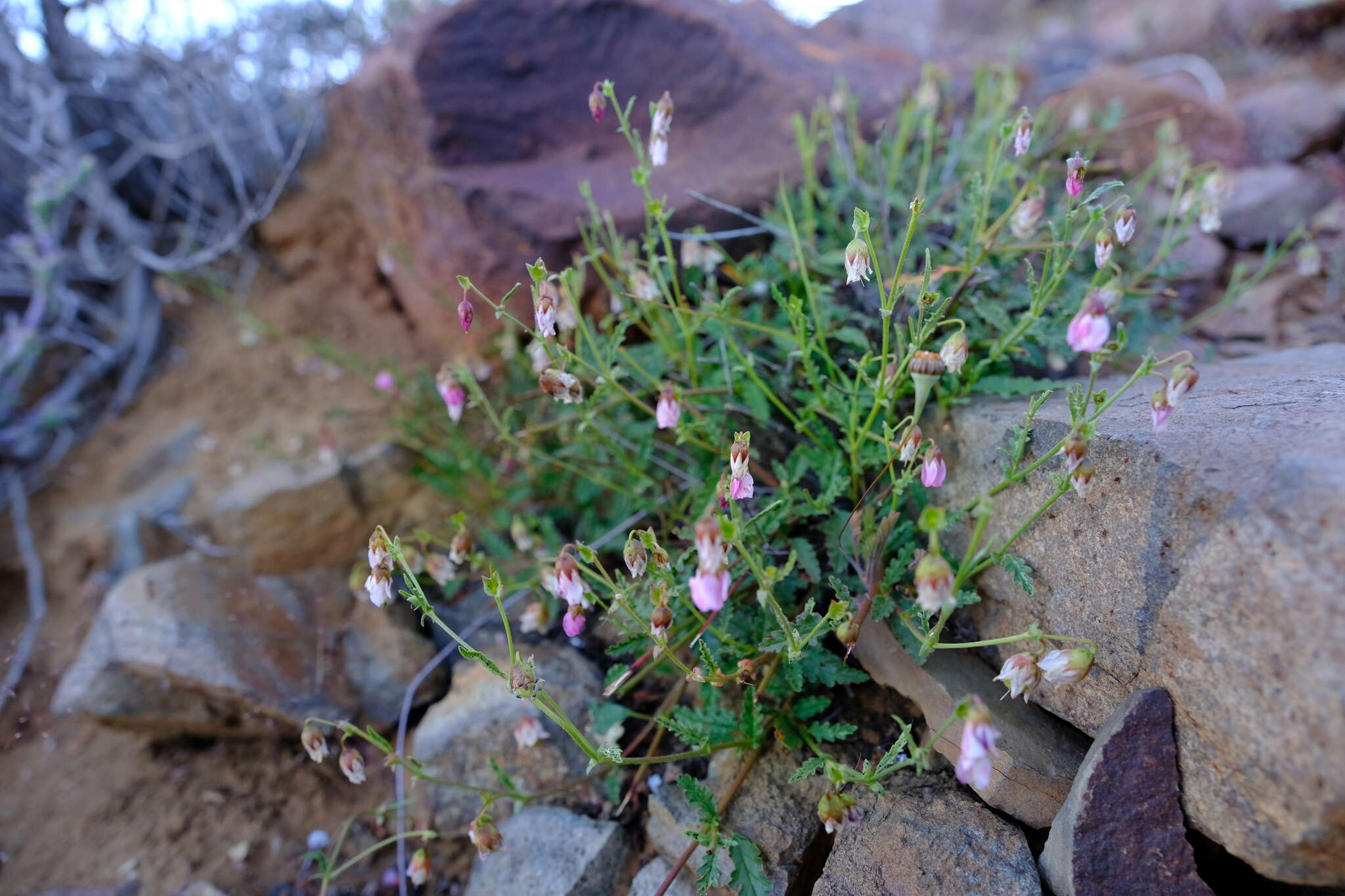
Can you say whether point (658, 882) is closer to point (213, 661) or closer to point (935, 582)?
point (935, 582)

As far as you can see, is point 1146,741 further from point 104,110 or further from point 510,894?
point 104,110

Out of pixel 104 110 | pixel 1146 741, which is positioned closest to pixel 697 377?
pixel 1146 741

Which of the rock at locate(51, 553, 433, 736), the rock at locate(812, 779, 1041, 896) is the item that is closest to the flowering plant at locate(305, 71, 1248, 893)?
the rock at locate(812, 779, 1041, 896)

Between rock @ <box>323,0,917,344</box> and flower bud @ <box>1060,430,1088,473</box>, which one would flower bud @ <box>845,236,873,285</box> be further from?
rock @ <box>323,0,917,344</box>

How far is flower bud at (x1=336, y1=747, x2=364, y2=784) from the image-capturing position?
6.68ft

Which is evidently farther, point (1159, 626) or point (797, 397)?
point (797, 397)

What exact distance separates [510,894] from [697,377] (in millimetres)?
1505

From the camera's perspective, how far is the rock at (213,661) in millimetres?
2650

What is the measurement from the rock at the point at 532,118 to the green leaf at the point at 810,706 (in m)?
2.03

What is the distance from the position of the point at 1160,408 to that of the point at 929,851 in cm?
102

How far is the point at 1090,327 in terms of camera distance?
1.62 m

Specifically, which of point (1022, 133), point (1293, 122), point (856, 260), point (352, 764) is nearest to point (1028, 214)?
point (1022, 133)

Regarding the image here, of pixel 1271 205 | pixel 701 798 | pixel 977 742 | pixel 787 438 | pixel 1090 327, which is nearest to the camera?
pixel 977 742

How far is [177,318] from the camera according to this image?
4.42 metres
